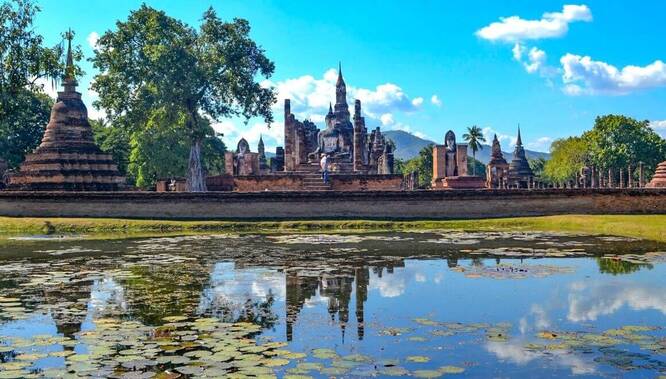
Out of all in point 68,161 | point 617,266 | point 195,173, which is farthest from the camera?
point 195,173

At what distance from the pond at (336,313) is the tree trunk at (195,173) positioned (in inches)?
931

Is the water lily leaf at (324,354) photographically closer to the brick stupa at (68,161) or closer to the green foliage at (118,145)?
the brick stupa at (68,161)

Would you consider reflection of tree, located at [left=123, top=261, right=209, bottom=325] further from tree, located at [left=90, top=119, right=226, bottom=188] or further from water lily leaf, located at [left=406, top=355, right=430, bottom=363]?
tree, located at [left=90, top=119, right=226, bottom=188]

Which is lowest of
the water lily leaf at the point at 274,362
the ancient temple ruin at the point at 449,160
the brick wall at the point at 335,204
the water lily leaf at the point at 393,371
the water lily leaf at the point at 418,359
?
the water lily leaf at the point at 393,371

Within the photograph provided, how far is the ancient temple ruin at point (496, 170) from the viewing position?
5382 centimetres

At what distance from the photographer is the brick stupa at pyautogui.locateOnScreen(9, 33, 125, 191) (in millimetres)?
39062

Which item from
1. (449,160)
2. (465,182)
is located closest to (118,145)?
(449,160)

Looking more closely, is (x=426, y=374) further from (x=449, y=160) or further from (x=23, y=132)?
(x=23, y=132)

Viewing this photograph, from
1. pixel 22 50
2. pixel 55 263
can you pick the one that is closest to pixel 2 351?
pixel 55 263

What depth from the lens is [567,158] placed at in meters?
88.1

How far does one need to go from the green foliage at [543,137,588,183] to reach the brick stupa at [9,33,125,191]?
5560 centimetres

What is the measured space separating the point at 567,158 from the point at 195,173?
58.1 metres

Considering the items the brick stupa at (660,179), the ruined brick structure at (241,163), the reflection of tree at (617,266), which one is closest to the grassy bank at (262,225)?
the reflection of tree at (617,266)

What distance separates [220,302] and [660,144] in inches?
2883
